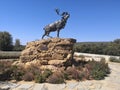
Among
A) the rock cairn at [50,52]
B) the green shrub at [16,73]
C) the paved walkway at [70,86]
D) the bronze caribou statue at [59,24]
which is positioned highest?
the bronze caribou statue at [59,24]

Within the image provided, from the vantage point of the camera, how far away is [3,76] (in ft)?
43.1

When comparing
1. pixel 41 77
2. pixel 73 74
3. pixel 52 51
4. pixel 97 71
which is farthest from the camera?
pixel 52 51

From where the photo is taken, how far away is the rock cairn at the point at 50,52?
15.3 metres

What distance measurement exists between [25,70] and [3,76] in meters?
1.45

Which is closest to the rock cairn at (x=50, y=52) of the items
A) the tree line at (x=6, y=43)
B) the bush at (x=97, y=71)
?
the bush at (x=97, y=71)

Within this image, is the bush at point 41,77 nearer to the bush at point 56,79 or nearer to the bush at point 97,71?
Answer: the bush at point 56,79

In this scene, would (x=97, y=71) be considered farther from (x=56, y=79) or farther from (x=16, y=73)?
(x=16, y=73)

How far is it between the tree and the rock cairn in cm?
2696

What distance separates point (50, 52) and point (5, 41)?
28.5 metres

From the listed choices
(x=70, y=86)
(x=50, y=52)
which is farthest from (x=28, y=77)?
(x=50, y=52)

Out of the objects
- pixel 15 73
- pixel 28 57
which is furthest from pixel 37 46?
pixel 15 73

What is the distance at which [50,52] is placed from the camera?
621 inches

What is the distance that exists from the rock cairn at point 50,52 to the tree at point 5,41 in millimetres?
26964

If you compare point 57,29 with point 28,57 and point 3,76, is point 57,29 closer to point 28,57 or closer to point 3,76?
point 28,57
